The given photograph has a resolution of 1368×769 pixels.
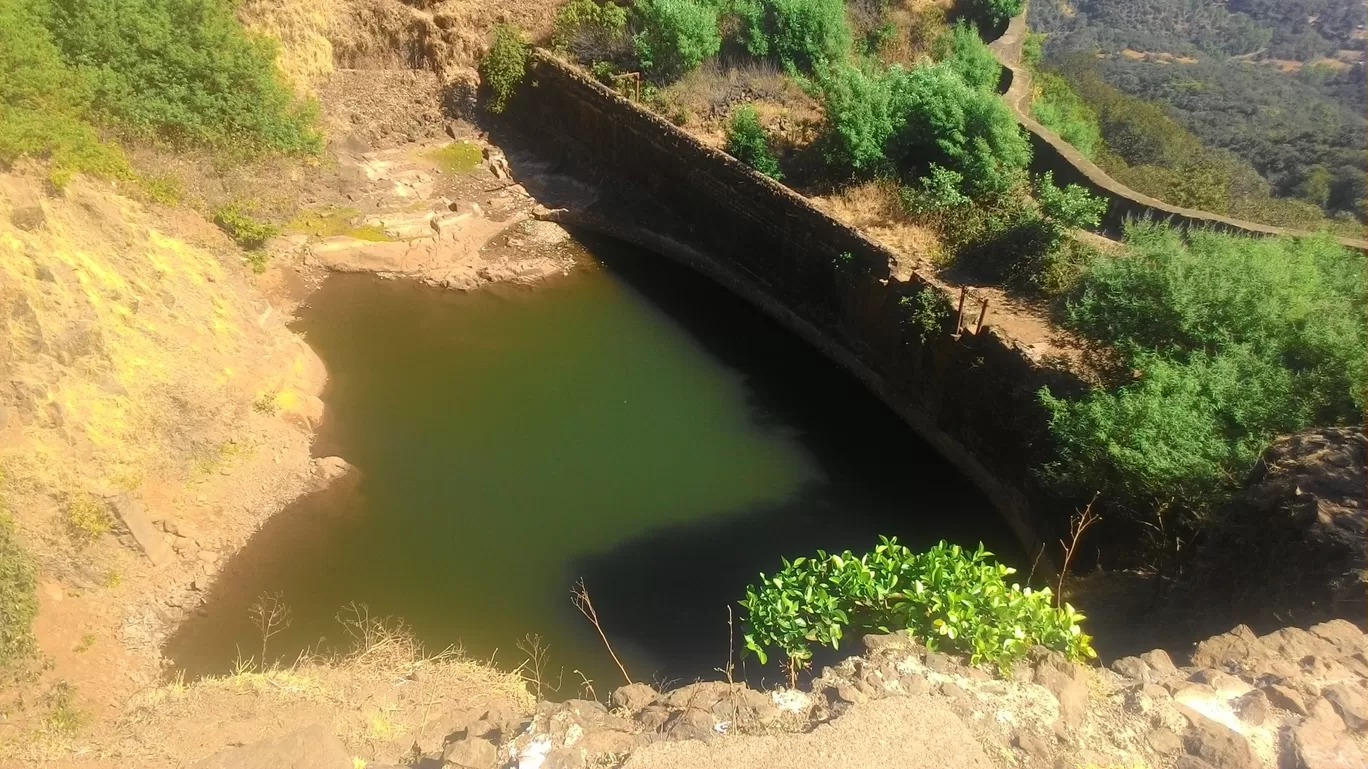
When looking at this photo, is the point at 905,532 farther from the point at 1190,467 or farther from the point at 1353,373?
the point at 1353,373

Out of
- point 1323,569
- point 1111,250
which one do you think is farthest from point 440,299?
point 1323,569

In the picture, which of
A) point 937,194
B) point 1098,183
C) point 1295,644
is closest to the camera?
Result: point 1295,644

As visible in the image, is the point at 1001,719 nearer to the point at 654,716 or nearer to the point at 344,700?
the point at 654,716

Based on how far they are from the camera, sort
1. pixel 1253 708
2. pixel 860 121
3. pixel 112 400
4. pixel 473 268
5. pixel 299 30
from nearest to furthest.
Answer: pixel 1253 708, pixel 112 400, pixel 860 121, pixel 473 268, pixel 299 30

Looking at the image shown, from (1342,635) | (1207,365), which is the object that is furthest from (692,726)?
(1207,365)

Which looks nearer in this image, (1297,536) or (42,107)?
(1297,536)

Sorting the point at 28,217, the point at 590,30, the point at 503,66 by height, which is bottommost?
the point at 28,217

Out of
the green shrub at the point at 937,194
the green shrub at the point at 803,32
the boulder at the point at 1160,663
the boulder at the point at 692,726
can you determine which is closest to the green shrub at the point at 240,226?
the green shrub at the point at 803,32
